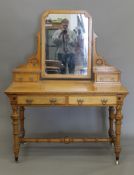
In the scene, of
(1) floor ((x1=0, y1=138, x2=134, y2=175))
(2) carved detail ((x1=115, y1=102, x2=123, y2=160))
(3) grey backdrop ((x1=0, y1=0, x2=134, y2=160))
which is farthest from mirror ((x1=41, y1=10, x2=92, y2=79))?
(1) floor ((x1=0, y1=138, x2=134, y2=175))

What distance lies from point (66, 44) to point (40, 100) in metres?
0.79

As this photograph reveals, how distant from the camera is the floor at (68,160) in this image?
2732 mm

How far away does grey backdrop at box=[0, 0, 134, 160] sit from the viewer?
320cm

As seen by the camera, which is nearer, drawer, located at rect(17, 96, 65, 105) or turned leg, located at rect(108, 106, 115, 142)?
drawer, located at rect(17, 96, 65, 105)

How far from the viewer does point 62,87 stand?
2.90 m

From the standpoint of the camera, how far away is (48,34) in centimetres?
316

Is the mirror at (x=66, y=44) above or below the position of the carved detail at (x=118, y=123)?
above

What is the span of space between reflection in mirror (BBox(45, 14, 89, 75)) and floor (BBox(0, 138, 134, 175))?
83cm

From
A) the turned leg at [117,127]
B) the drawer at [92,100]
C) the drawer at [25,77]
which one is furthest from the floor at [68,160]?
the drawer at [25,77]

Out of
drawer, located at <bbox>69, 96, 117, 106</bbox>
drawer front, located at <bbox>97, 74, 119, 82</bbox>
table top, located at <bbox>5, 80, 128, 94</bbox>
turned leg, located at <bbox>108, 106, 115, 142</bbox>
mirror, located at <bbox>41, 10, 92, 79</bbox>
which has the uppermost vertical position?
mirror, located at <bbox>41, 10, 92, 79</bbox>

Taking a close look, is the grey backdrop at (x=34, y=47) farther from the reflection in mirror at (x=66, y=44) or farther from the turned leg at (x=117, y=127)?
the turned leg at (x=117, y=127)

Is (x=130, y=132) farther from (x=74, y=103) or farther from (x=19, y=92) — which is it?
(x=19, y=92)

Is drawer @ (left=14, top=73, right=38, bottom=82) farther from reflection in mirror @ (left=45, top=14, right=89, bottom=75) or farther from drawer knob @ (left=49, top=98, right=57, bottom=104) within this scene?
drawer knob @ (left=49, top=98, right=57, bottom=104)

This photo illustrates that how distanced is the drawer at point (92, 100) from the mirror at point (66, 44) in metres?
0.52
